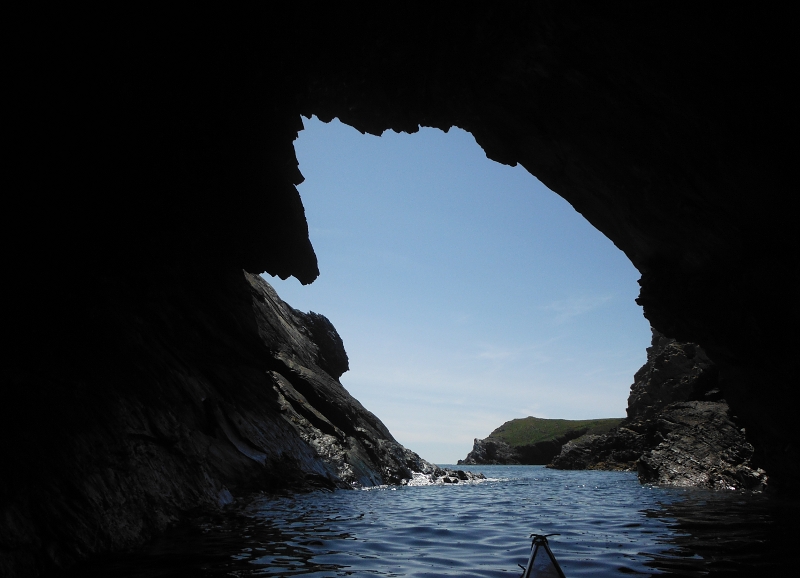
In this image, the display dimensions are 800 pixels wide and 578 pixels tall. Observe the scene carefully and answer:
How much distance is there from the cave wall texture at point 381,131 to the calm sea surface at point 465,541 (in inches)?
132

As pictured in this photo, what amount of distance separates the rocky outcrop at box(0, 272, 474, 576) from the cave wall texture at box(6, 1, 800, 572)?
0.52 feet

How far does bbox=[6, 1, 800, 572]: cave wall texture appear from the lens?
37.2ft

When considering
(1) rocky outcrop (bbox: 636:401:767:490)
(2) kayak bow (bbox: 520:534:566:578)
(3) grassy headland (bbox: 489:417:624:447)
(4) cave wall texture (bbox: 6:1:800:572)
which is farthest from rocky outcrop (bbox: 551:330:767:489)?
(3) grassy headland (bbox: 489:417:624:447)

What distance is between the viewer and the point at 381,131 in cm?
2069

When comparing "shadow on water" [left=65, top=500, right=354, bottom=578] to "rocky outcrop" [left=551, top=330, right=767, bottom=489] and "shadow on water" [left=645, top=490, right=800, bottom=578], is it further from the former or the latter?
"rocky outcrop" [left=551, top=330, right=767, bottom=489]

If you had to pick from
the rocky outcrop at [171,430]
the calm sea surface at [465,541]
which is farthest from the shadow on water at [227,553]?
the rocky outcrop at [171,430]

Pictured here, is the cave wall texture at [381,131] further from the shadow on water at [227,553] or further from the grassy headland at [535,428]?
the grassy headland at [535,428]

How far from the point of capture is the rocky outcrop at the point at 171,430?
8672mm

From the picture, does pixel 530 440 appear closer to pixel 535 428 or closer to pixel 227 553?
pixel 535 428

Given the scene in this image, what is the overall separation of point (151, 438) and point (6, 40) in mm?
10330

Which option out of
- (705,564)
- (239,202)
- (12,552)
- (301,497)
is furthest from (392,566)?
(239,202)

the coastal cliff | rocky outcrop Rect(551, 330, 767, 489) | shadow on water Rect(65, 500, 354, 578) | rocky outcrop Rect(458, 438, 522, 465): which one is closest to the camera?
shadow on water Rect(65, 500, 354, 578)

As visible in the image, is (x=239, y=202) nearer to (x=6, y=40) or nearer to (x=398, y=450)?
(x=6, y=40)

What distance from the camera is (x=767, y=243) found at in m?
13.0
